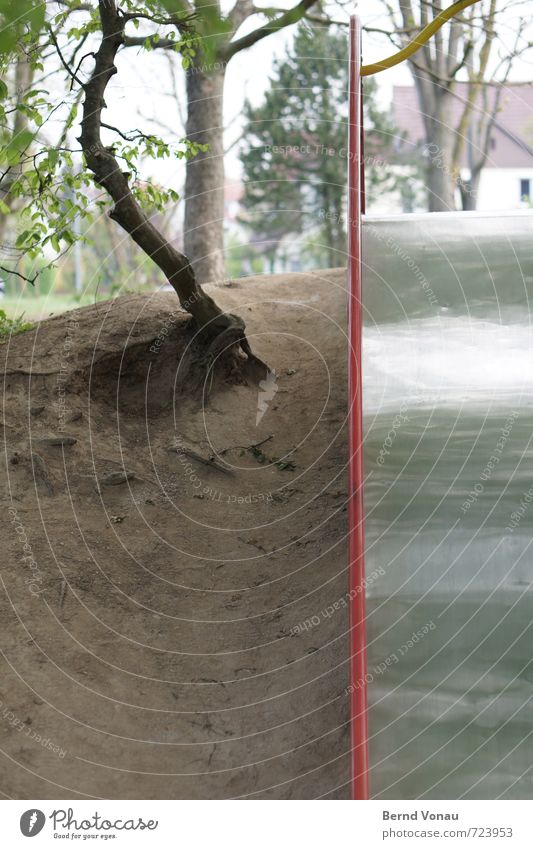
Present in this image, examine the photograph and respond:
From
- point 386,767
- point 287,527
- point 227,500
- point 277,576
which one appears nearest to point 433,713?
point 386,767

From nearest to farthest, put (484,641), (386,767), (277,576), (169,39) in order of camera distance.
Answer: (386,767) → (484,641) → (277,576) → (169,39)

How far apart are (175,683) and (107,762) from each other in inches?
23.5

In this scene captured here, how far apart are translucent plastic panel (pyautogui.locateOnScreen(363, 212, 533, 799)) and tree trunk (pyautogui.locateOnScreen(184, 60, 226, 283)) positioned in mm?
5150

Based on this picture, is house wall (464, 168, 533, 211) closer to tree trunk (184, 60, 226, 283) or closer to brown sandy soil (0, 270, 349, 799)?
tree trunk (184, 60, 226, 283)

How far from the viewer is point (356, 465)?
4.16 metres

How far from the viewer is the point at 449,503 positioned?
411 cm

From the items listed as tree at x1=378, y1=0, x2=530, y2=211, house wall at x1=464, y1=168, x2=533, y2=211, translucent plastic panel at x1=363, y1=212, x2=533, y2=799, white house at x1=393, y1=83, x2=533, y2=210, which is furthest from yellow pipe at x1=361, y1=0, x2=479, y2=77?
house wall at x1=464, y1=168, x2=533, y2=211

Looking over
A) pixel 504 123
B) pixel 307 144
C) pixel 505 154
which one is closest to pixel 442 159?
pixel 307 144

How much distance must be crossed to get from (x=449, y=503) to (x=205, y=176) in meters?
7.21

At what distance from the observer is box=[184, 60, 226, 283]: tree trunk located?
10.3 m

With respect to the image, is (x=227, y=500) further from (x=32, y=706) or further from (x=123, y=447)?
(x=32, y=706)

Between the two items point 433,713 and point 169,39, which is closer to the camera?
point 433,713

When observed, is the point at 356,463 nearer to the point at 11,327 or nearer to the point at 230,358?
the point at 230,358
